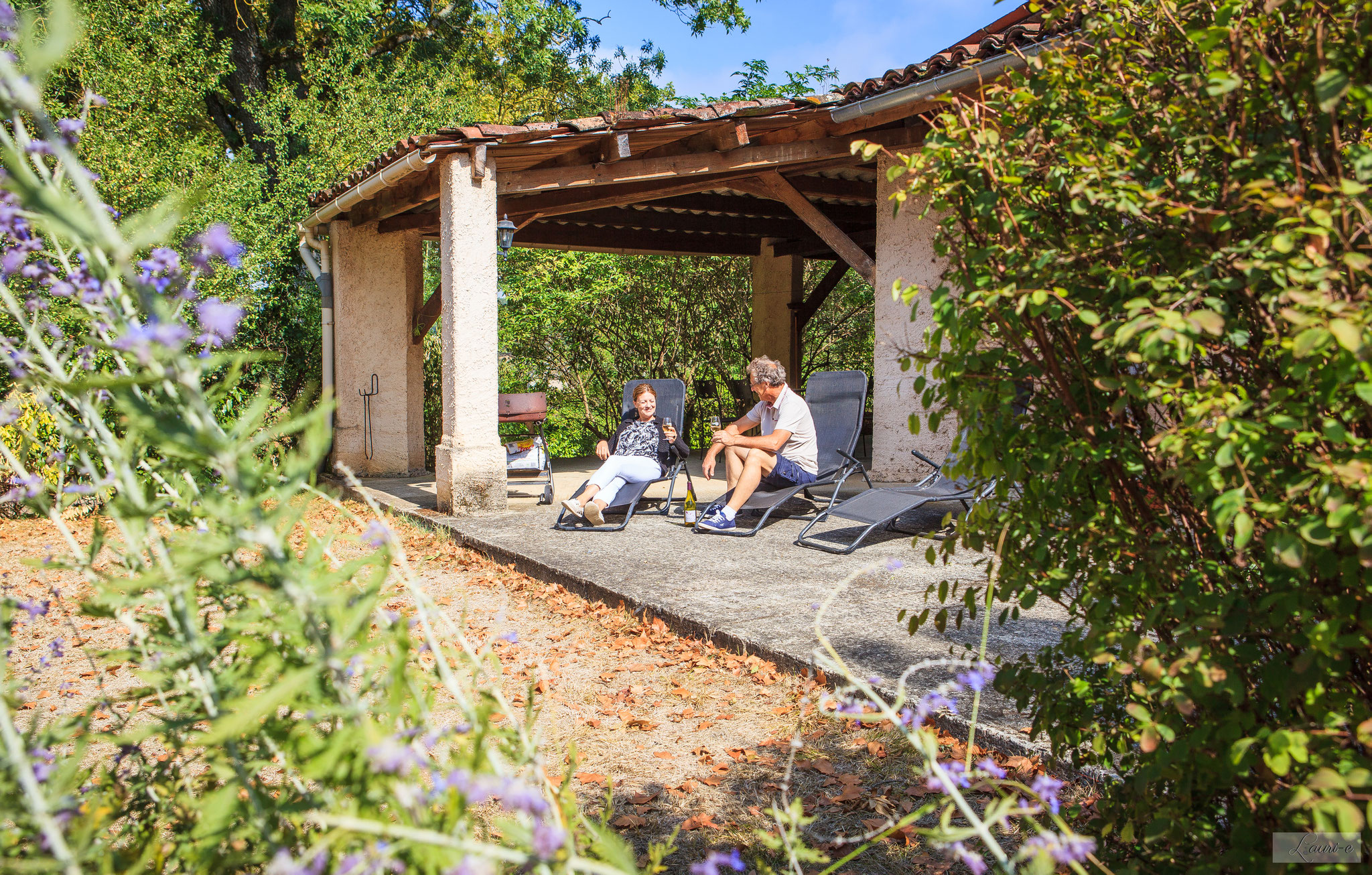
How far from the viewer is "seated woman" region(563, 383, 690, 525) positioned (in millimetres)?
6113

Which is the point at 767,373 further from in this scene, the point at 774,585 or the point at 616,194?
the point at 616,194

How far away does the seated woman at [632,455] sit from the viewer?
611 centimetres

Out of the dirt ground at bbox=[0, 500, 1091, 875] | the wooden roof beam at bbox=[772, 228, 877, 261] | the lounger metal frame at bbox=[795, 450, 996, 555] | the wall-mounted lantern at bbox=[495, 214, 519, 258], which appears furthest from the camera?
the wooden roof beam at bbox=[772, 228, 877, 261]

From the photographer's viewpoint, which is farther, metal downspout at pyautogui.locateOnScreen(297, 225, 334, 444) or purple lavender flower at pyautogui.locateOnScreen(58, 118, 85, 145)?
metal downspout at pyautogui.locateOnScreen(297, 225, 334, 444)

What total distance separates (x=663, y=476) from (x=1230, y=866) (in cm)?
548

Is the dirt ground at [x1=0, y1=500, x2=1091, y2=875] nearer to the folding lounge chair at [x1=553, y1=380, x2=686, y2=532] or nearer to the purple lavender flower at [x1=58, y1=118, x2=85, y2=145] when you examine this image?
the purple lavender flower at [x1=58, y1=118, x2=85, y2=145]

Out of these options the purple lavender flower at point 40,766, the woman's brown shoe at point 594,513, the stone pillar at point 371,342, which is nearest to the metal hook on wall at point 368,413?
the stone pillar at point 371,342

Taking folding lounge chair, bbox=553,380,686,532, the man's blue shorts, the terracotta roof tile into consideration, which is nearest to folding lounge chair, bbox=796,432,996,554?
the man's blue shorts

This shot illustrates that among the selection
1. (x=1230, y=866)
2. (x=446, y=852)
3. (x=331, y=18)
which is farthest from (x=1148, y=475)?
(x=331, y=18)

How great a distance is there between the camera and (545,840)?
80 centimetres

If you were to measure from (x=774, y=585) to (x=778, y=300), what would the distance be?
8.52 meters

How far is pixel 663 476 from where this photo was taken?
6641mm

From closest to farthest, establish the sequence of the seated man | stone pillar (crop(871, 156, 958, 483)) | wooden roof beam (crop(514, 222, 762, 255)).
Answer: the seated man
stone pillar (crop(871, 156, 958, 483))
wooden roof beam (crop(514, 222, 762, 255))

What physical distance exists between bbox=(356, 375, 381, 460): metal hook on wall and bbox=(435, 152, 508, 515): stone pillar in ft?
10.0
